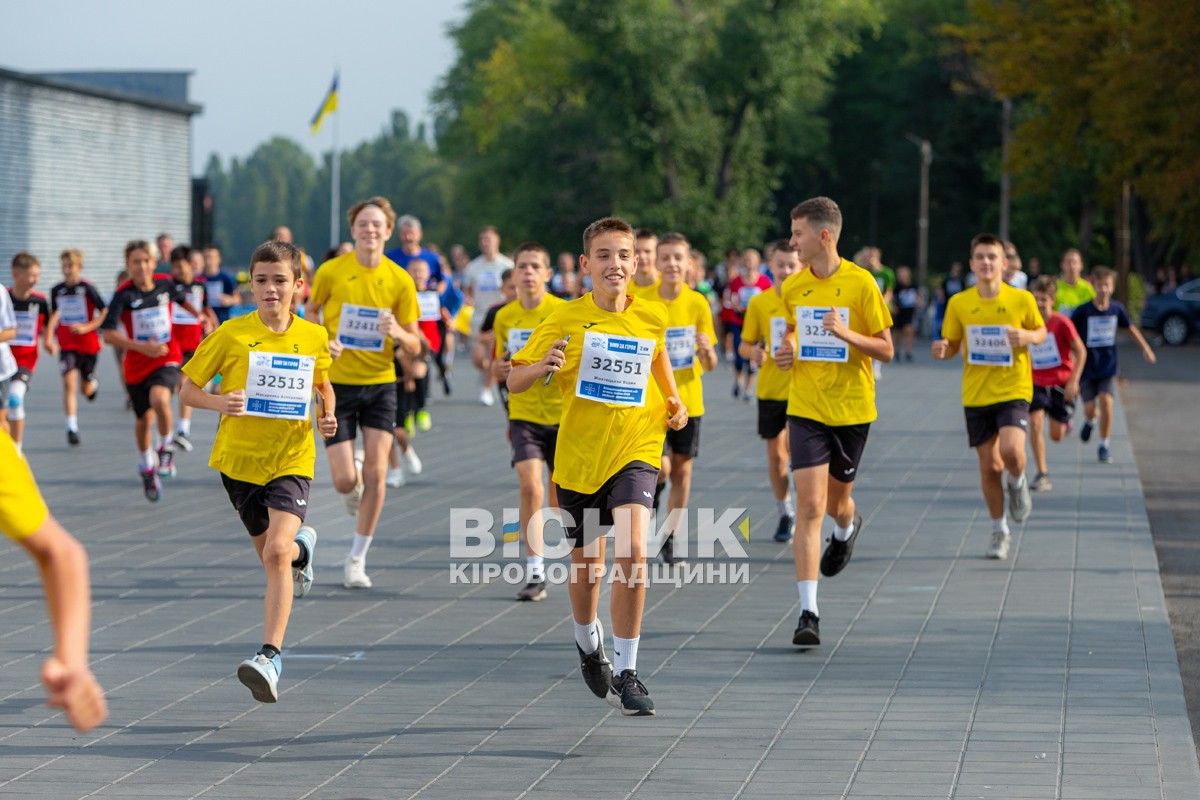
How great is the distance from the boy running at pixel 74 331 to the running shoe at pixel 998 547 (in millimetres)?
9782

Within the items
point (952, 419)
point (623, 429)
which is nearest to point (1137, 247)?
point (952, 419)

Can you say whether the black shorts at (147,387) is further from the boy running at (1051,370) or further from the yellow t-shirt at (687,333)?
the boy running at (1051,370)

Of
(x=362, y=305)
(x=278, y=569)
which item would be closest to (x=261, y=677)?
(x=278, y=569)

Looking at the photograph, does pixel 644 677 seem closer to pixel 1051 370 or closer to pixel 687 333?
pixel 687 333

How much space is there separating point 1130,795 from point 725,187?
177 feet

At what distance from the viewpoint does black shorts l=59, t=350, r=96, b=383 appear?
57.2 ft

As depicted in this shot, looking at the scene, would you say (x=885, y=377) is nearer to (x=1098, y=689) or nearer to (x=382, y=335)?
(x=382, y=335)

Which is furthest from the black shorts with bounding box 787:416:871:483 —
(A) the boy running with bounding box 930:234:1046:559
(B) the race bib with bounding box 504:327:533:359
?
(A) the boy running with bounding box 930:234:1046:559

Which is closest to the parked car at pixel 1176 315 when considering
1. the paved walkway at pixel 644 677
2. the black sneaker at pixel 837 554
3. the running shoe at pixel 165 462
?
the paved walkway at pixel 644 677

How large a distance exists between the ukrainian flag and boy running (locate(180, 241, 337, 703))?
4682 centimetres

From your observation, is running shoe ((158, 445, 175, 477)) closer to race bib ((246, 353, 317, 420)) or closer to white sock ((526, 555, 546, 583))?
white sock ((526, 555, 546, 583))

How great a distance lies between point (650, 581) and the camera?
9742 millimetres

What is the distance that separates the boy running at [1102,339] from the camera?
15773 millimetres

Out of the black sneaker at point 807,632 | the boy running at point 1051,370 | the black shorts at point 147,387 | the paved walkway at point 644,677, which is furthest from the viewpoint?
the black shorts at point 147,387
